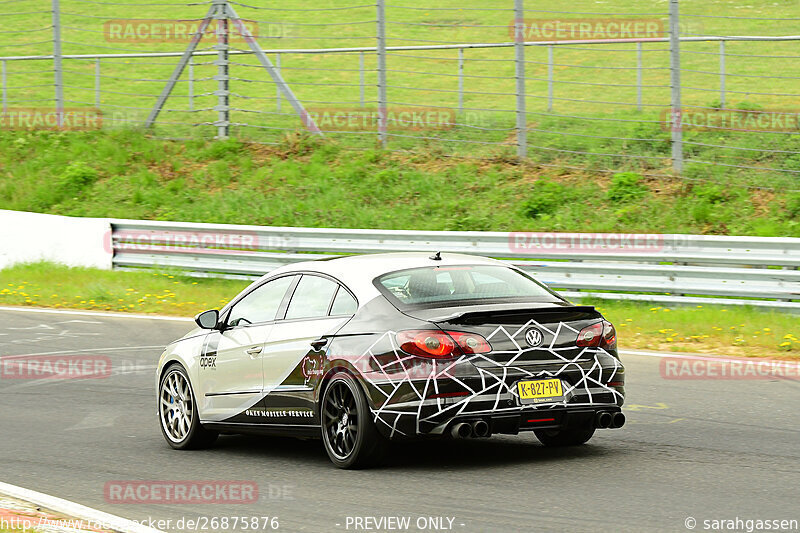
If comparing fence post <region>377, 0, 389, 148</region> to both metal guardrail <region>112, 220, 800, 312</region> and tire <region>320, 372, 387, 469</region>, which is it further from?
tire <region>320, 372, 387, 469</region>

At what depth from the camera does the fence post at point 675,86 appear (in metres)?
18.9

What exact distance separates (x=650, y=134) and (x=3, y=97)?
1688 centimetres

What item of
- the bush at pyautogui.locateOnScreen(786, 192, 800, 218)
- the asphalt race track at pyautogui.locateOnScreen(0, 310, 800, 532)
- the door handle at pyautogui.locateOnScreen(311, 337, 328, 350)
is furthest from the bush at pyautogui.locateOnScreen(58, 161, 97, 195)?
the door handle at pyautogui.locateOnScreen(311, 337, 328, 350)

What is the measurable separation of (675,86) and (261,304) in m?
11.9

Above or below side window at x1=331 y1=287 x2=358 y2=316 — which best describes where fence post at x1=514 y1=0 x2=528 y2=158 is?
above

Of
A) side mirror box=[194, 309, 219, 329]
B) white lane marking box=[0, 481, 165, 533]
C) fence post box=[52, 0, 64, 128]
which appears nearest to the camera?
white lane marking box=[0, 481, 165, 533]

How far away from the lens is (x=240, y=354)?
8719 millimetres

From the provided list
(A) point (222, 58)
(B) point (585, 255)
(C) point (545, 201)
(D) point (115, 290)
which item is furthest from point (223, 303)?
(A) point (222, 58)

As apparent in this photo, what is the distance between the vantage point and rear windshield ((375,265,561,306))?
25.8 feet

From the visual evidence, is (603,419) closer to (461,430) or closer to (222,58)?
(461,430)

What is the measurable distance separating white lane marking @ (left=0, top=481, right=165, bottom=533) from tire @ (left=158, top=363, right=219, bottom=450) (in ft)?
5.33

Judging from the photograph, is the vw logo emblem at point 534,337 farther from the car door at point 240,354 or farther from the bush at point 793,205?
the bush at point 793,205

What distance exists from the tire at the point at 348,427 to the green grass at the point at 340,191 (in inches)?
432

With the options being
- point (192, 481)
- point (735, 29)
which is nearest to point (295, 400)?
point (192, 481)
